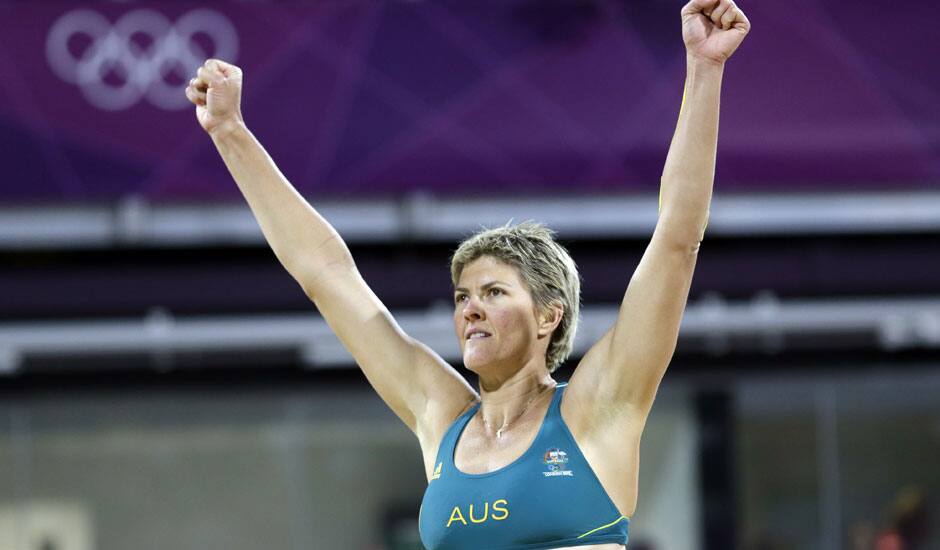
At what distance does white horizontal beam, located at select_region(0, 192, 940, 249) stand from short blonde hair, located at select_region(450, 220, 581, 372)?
17.0 ft

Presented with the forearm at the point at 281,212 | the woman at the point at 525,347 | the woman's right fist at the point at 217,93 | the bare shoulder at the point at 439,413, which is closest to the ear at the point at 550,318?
the woman at the point at 525,347

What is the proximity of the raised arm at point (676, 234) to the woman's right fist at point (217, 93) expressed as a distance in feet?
3.39

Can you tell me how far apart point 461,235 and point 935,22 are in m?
3.19

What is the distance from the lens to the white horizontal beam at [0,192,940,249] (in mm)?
8531

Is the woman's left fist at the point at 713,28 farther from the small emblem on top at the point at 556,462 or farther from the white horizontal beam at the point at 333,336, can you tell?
the white horizontal beam at the point at 333,336

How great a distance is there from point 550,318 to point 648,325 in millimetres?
336

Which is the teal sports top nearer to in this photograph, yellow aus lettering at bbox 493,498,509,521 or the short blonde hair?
yellow aus lettering at bbox 493,498,509,521

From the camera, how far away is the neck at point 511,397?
3.09 metres

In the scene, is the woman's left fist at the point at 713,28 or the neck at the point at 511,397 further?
the neck at the point at 511,397

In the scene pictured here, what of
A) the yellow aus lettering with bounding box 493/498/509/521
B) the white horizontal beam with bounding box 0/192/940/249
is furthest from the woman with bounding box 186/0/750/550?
the white horizontal beam with bounding box 0/192/940/249

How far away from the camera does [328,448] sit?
30.2 ft

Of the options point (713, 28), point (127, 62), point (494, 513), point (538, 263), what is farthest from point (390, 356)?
point (127, 62)

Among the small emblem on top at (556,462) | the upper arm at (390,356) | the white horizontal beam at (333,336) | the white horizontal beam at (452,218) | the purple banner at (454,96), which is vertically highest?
the purple banner at (454,96)

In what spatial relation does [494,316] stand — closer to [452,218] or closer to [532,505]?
[532,505]
